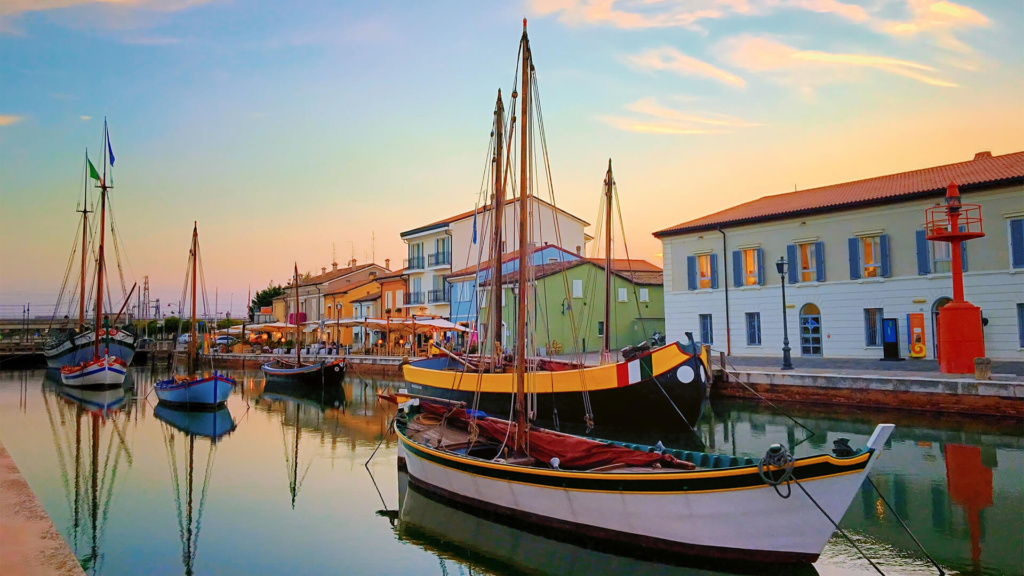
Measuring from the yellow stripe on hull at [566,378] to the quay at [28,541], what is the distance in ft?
23.5

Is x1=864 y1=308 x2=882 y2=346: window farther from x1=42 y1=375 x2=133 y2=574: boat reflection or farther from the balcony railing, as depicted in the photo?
the balcony railing

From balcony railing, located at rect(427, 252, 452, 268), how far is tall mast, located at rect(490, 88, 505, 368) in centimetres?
2687

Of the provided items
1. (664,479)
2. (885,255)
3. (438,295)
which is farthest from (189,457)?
(438,295)

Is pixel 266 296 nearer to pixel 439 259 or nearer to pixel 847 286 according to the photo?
pixel 439 259

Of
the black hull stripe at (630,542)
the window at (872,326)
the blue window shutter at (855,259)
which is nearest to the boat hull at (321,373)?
the blue window shutter at (855,259)

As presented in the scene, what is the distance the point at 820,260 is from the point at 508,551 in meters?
22.7

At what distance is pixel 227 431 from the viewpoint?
20984 millimetres

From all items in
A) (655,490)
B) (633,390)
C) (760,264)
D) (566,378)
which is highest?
(760,264)

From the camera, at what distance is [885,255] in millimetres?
25484

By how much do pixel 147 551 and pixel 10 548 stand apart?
12.6 feet

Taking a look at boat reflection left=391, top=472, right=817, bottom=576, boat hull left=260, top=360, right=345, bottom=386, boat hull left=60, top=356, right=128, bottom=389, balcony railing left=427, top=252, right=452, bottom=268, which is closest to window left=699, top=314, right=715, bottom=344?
boat hull left=260, top=360, right=345, bottom=386

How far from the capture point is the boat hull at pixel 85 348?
3825 centimetres

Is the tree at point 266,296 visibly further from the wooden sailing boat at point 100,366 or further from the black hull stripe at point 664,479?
the black hull stripe at point 664,479

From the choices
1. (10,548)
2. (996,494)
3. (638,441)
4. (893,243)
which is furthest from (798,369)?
(10,548)
